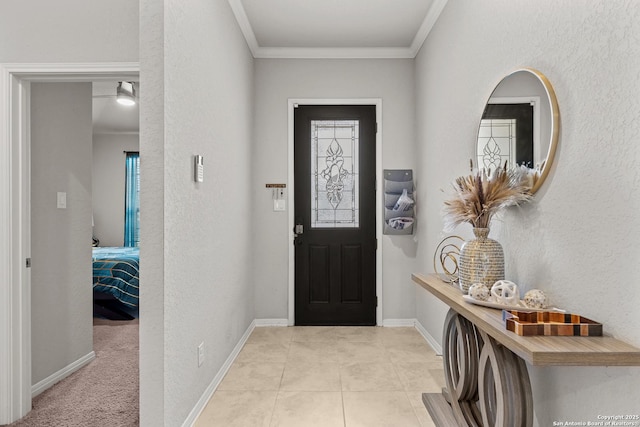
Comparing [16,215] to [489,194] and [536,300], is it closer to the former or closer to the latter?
[489,194]

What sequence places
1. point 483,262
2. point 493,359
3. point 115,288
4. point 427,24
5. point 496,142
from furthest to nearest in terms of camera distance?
point 115,288 < point 427,24 < point 496,142 < point 483,262 < point 493,359

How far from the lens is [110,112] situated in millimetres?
5703

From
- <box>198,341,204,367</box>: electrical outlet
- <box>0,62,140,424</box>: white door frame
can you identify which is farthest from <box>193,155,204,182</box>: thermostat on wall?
<box>198,341,204,367</box>: electrical outlet

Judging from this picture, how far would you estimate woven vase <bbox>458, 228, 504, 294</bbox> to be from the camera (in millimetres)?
1664

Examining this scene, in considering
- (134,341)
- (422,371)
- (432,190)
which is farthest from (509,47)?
(134,341)

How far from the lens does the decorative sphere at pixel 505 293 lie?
1.49 m

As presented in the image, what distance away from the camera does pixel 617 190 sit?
118 centimetres

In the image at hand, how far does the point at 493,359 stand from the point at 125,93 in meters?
4.72

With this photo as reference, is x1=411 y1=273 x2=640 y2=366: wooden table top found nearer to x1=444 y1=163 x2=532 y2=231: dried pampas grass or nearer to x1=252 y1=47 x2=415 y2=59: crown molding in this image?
x1=444 y1=163 x2=532 y2=231: dried pampas grass

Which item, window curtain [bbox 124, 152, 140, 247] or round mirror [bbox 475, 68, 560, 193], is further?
window curtain [bbox 124, 152, 140, 247]

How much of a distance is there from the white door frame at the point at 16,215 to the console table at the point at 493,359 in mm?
2148

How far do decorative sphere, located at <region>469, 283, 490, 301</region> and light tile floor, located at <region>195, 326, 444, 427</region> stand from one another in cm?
93

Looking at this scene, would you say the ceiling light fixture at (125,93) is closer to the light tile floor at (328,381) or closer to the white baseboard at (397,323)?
the light tile floor at (328,381)

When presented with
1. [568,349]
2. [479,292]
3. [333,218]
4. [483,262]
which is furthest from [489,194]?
[333,218]
